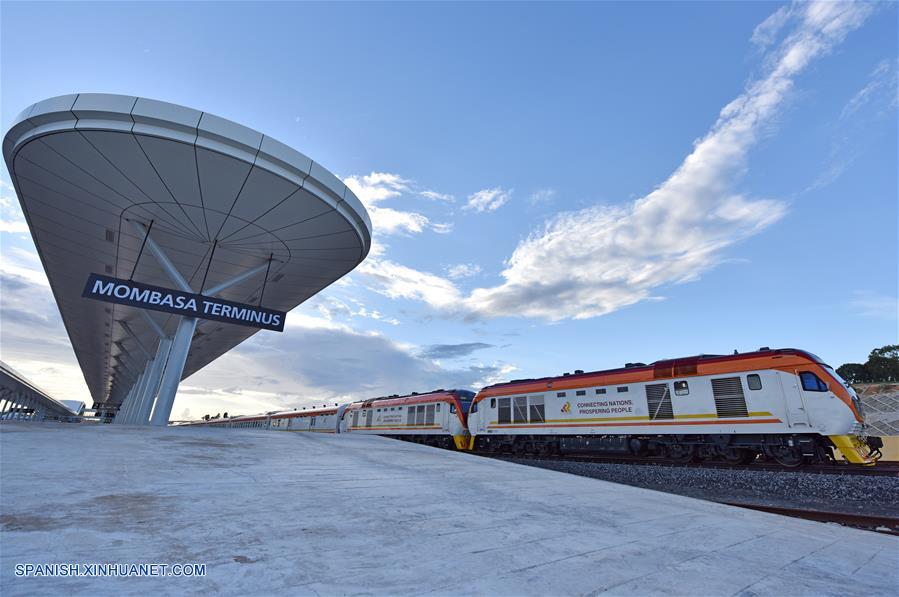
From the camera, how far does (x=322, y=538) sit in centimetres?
320

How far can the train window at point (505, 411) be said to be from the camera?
750 inches

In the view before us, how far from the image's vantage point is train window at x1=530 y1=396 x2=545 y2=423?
17.6 m

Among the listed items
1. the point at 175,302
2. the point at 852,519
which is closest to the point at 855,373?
the point at 852,519

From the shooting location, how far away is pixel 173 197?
52.8 ft

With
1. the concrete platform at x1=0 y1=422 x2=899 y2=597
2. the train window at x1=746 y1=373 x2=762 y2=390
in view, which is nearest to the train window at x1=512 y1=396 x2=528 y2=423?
the train window at x1=746 y1=373 x2=762 y2=390

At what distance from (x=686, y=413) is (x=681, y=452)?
64.6 inches

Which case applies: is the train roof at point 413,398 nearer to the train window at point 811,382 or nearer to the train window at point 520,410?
the train window at point 520,410

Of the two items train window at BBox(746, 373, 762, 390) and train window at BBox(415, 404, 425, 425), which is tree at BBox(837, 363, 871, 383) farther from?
train window at BBox(415, 404, 425, 425)

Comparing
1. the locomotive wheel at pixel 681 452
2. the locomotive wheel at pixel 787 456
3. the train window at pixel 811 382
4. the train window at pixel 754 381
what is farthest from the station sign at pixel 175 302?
the train window at pixel 811 382

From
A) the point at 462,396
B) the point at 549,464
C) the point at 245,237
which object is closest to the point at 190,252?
the point at 245,237

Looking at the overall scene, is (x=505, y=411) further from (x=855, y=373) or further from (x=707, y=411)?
(x=855, y=373)

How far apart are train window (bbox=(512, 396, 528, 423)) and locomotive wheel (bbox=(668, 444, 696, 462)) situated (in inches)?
240

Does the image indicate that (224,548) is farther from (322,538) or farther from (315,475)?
(315,475)

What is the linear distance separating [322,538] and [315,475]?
10.1 ft
